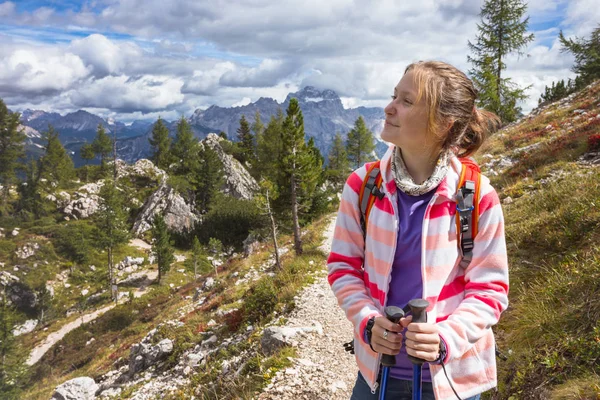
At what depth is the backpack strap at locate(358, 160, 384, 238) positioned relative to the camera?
7.29ft

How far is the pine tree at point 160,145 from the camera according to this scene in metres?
74.5

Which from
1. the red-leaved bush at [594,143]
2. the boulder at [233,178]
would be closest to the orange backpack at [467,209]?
the red-leaved bush at [594,143]

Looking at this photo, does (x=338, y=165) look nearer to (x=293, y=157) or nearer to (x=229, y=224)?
(x=229, y=224)

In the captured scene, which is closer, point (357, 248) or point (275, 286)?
point (357, 248)

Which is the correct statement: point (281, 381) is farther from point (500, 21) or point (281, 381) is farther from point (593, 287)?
point (500, 21)

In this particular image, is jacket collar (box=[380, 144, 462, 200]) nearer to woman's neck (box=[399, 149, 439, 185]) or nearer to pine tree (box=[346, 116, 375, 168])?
woman's neck (box=[399, 149, 439, 185])

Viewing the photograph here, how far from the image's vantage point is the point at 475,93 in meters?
2.16

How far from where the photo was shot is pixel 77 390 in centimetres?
1313

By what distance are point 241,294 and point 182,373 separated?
261 inches

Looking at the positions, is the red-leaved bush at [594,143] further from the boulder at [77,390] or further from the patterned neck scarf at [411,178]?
the boulder at [77,390]

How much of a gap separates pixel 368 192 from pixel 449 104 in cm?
69

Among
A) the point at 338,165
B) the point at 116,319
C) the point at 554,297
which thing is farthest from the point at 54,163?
the point at 554,297

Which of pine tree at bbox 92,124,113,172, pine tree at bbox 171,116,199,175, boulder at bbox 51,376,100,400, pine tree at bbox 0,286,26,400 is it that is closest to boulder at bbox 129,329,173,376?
boulder at bbox 51,376,100,400

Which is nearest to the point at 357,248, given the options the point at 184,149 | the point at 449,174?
the point at 449,174
